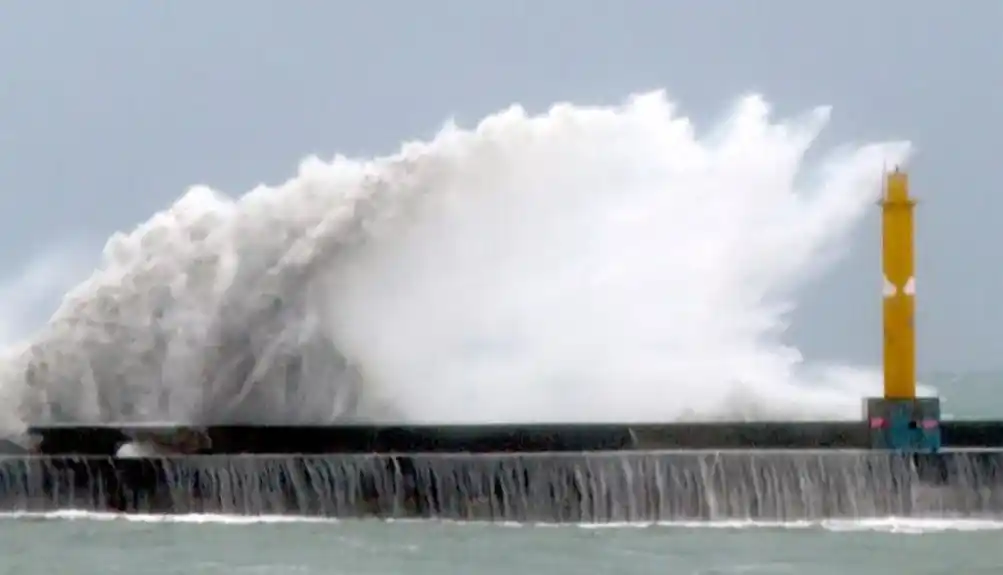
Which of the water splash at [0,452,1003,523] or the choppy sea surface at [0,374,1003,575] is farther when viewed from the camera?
the water splash at [0,452,1003,523]

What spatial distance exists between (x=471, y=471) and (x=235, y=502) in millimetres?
1888

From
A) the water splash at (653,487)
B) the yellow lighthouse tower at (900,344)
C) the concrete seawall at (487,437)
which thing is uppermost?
the yellow lighthouse tower at (900,344)

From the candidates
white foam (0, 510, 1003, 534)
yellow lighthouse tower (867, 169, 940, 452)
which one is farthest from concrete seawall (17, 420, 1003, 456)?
white foam (0, 510, 1003, 534)

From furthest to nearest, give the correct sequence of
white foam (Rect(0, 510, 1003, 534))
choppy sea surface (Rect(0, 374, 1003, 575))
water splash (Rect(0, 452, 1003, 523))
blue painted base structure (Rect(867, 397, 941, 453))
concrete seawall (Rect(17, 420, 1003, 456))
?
1. concrete seawall (Rect(17, 420, 1003, 456))
2. blue painted base structure (Rect(867, 397, 941, 453))
3. water splash (Rect(0, 452, 1003, 523))
4. white foam (Rect(0, 510, 1003, 534))
5. choppy sea surface (Rect(0, 374, 1003, 575))

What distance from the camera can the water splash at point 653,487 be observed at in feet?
49.5

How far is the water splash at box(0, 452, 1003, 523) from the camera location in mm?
15094

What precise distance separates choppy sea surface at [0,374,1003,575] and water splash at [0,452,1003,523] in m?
0.17

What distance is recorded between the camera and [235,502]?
15.3 meters

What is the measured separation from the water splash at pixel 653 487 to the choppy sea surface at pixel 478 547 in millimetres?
167

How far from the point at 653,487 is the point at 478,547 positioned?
2019 mm

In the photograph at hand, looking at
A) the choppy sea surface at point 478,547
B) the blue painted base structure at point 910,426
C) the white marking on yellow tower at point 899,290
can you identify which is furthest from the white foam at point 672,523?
the white marking on yellow tower at point 899,290

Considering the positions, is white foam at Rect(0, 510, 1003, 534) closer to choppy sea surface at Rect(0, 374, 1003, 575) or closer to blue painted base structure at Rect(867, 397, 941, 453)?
choppy sea surface at Rect(0, 374, 1003, 575)

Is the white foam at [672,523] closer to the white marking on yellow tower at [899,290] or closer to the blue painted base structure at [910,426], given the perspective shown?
the blue painted base structure at [910,426]

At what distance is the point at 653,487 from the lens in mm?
15141
